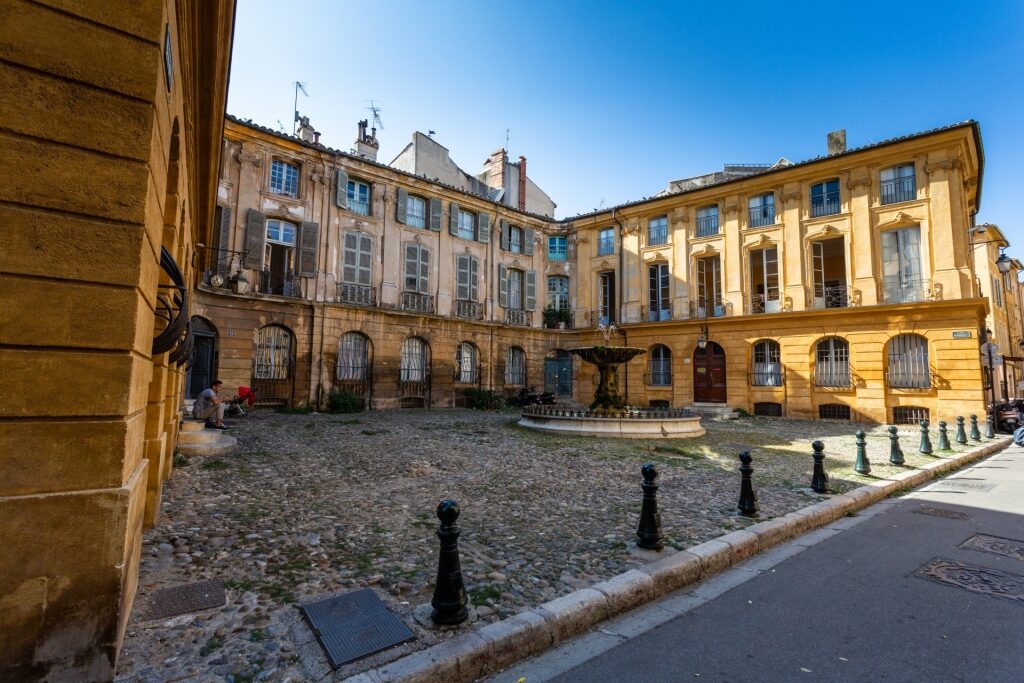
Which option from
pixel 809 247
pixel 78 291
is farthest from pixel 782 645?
pixel 809 247

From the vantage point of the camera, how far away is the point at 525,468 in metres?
8.20

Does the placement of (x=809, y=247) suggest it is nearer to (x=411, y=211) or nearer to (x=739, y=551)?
(x=411, y=211)

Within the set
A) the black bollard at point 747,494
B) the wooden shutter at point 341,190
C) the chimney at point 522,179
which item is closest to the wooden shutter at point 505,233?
the chimney at point 522,179

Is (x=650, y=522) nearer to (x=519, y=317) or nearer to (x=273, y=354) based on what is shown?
(x=273, y=354)

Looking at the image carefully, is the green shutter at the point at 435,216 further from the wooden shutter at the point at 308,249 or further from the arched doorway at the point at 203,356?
the arched doorway at the point at 203,356

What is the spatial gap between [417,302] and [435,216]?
13.4 ft

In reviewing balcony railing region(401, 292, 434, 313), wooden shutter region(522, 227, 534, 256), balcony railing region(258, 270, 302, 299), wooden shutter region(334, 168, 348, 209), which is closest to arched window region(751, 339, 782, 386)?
wooden shutter region(522, 227, 534, 256)

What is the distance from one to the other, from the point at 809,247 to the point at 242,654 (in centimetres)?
2289

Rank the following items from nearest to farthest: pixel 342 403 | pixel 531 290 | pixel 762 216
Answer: pixel 342 403 → pixel 762 216 → pixel 531 290

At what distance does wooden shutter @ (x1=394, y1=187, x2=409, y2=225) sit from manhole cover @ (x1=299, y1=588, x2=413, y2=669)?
19.6 metres

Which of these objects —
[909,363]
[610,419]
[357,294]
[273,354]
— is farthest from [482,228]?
[909,363]

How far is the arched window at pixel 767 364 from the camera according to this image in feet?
67.2

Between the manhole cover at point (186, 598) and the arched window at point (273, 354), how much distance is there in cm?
1556

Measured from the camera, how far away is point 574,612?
329 cm
